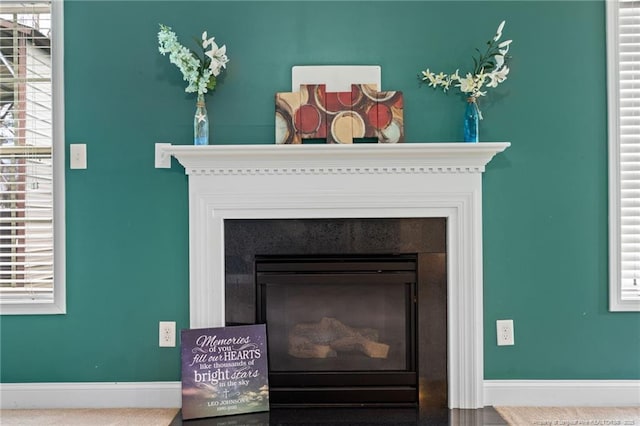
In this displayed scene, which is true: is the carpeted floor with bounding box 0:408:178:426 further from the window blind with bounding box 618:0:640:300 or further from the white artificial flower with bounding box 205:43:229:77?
the window blind with bounding box 618:0:640:300

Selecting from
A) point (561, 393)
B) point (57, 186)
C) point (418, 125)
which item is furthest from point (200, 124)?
point (561, 393)

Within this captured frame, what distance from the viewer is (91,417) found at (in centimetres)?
231

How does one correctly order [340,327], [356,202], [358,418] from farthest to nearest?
[340,327], [356,202], [358,418]

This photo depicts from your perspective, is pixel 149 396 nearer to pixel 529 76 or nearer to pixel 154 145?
pixel 154 145

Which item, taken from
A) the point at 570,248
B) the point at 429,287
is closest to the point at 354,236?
the point at 429,287

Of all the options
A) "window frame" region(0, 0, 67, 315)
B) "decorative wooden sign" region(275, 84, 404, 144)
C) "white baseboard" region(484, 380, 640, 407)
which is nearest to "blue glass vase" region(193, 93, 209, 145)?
"decorative wooden sign" region(275, 84, 404, 144)

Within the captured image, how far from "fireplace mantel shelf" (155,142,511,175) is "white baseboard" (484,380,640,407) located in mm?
1039

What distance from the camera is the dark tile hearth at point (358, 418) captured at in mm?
2188

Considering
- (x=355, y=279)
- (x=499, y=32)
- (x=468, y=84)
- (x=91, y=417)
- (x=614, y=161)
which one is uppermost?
(x=499, y=32)

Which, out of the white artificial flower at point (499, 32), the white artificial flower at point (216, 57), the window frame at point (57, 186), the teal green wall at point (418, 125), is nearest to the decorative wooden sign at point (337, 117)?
the teal green wall at point (418, 125)

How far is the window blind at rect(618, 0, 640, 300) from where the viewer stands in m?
2.43

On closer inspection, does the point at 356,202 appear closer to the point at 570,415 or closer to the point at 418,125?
the point at 418,125

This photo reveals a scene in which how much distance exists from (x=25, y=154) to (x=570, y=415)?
2.82 meters

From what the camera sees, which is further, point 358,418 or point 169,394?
point 169,394
